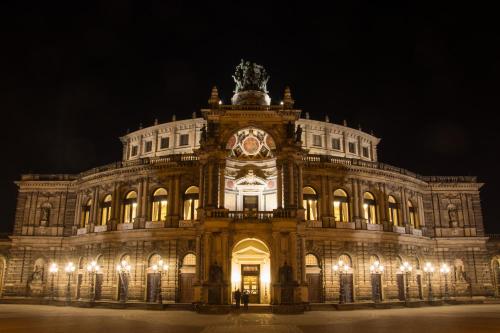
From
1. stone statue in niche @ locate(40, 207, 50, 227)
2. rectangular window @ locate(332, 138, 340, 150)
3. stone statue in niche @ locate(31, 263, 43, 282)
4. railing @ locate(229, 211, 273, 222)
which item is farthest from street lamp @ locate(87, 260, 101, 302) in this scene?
rectangular window @ locate(332, 138, 340, 150)

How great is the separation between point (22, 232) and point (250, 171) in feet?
100

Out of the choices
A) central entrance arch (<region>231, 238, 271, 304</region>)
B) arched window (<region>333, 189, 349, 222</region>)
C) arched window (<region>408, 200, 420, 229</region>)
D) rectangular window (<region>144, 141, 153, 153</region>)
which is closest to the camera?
central entrance arch (<region>231, 238, 271, 304</region>)

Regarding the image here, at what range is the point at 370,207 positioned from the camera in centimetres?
4906

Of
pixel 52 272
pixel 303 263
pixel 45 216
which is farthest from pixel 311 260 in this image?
pixel 45 216

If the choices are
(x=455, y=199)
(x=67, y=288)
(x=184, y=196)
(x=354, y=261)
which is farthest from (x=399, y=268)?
(x=67, y=288)

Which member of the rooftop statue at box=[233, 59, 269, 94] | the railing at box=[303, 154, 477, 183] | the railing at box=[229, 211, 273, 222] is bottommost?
the railing at box=[229, 211, 273, 222]

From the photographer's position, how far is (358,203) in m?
47.3

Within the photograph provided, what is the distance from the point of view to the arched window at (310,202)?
45688 millimetres

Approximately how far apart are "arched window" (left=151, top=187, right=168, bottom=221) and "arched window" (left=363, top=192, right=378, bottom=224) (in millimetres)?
22085

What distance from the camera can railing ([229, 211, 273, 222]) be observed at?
124ft

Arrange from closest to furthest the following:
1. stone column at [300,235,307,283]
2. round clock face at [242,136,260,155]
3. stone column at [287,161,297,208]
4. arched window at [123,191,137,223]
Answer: stone column at [300,235,307,283] → stone column at [287,161,297,208] → round clock face at [242,136,260,155] → arched window at [123,191,137,223]

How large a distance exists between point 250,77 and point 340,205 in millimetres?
17266

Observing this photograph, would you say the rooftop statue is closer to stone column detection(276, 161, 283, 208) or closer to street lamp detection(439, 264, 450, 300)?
stone column detection(276, 161, 283, 208)

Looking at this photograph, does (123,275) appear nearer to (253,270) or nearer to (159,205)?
(159,205)
